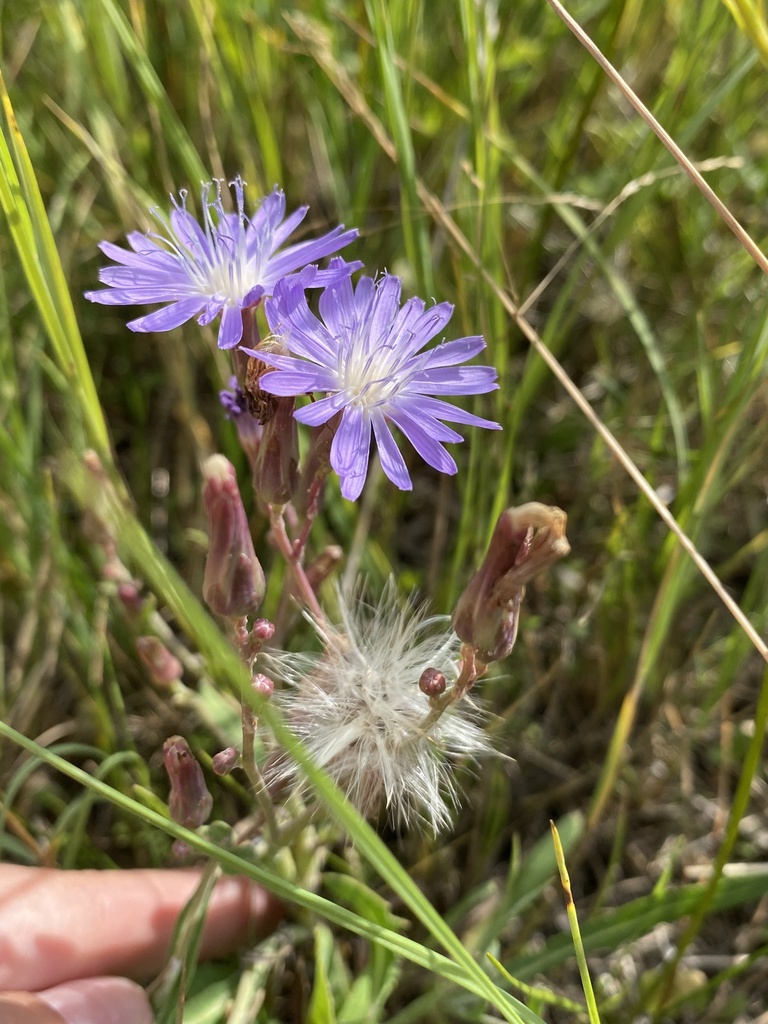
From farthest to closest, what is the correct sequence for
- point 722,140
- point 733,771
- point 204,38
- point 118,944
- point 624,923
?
point 722,140
point 733,771
point 204,38
point 624,923
point 118,944

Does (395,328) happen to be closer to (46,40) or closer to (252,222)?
(252,222)

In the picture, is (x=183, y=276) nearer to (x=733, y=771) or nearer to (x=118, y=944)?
(x=118, y=944)

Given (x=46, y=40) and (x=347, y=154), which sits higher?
(x=46, y=40)

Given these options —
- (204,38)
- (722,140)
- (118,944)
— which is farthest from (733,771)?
(204,38)

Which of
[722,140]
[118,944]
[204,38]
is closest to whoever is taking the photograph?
[118,944]

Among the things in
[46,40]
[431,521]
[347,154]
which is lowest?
[431,521]

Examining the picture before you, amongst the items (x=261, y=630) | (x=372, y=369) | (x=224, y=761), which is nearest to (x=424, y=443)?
(x=372, y=369)

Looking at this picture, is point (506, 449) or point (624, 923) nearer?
point (506, 449)
